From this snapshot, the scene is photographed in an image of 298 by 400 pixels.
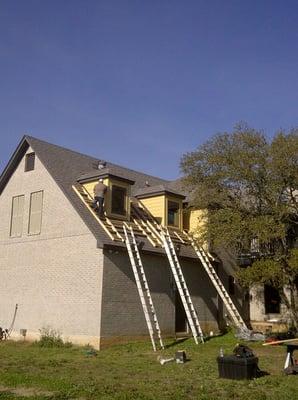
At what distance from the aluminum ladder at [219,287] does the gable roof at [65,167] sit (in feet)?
10.1

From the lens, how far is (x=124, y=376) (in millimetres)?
12250

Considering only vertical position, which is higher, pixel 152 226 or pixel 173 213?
pixel 173 213

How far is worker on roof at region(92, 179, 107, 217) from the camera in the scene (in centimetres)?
2062

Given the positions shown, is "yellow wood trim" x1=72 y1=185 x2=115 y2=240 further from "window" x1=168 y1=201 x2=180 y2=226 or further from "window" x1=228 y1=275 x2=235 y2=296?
"window" x1=228 y1=275 x2=235 y2=296

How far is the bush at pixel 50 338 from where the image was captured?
1898 centimetres

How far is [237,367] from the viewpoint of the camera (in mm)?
11836

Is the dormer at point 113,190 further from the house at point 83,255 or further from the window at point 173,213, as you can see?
the window at point 173,213

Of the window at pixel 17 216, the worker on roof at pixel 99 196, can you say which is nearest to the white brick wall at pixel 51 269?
the window at pixel 17 216

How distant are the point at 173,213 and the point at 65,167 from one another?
5897 millimetres

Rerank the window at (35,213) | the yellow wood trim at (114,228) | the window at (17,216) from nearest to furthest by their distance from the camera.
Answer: the yellow wood trim at (114,228), the window at (35,213), the window at (17,216)

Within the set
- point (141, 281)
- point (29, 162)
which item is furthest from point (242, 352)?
point (29, 162)

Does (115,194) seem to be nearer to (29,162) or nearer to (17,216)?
(29,162)

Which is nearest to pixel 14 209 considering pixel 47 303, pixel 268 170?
pixel 47 303

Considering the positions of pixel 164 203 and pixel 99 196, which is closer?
pixel 99 196
